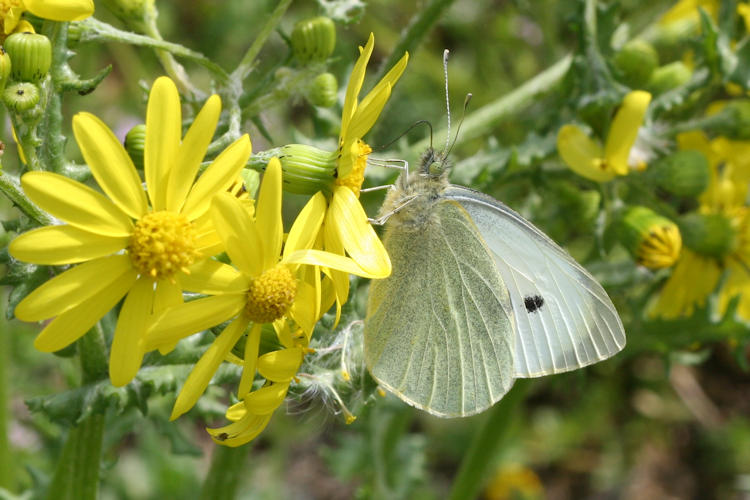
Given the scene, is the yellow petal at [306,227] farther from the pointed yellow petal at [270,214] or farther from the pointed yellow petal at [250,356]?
the pointed yellow petal at [250,356]

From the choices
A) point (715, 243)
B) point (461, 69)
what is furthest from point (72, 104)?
point (715, 243)

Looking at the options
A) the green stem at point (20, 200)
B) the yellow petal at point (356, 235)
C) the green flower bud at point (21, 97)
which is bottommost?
the yellow petal at point (356, 235)

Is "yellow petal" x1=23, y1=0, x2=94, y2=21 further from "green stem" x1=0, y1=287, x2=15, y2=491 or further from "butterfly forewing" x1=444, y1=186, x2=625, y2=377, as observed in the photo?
"green stem" x1=0, y1=287, x2=15, y2=491

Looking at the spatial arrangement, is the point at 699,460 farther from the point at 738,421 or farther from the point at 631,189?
the point at 631,189

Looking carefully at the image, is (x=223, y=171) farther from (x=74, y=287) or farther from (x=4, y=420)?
(x=4, y=420)

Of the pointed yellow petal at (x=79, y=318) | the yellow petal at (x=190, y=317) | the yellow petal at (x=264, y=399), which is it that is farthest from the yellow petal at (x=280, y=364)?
the pointed yellow petal at (x=79, y=318)

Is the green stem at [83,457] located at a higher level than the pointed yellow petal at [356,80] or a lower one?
lower
